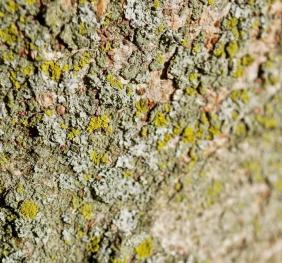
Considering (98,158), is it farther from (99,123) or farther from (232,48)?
(232,48)

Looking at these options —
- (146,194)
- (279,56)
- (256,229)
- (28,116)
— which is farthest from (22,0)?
(256,229)

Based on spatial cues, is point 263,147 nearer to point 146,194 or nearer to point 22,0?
point 146,194

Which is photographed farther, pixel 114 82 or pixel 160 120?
pixel 160 120

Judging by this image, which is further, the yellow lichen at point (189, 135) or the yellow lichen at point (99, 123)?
the yellow lichen at point (189, 135)

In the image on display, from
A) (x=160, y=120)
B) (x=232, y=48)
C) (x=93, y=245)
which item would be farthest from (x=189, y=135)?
(x=93, y=245)

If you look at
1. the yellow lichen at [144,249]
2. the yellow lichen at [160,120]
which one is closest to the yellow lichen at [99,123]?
the yellow lichen at [160,120]

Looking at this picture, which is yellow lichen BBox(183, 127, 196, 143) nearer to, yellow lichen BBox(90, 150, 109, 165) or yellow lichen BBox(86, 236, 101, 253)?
yellow lichen BBox(90, 150, 109, 165)

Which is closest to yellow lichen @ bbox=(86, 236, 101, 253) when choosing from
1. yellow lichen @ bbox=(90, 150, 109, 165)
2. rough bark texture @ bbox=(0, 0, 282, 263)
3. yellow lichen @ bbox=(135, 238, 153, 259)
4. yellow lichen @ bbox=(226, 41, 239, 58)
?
Result: rough bark texture @ bbox=(0, 0, 282, 263)

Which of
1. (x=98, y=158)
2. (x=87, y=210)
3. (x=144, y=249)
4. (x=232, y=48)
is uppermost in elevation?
(x=232, y=48)

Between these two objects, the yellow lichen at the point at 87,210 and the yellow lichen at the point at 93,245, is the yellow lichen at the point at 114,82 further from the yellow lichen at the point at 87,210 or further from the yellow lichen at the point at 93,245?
the yellow lichen at the point at 93,245
